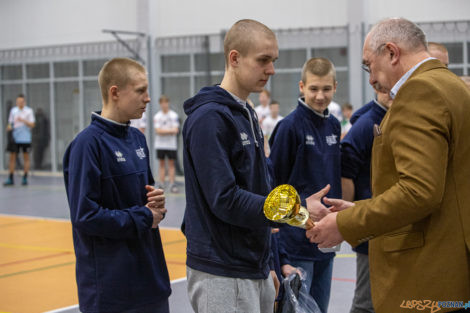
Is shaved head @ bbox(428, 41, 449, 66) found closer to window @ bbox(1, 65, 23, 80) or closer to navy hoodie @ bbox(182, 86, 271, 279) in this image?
navy hoodie @ bbox(182, 86, 271, 279)

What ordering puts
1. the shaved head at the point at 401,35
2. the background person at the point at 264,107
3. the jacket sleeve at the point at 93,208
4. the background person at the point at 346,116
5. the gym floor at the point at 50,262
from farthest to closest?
the background person at the point at 264,107 → the background person at the point at 346,116 → the gym floor at the point at 50,262 → the jacket sleeve at the point at 93,208 → the shaved head at the point at 401,35

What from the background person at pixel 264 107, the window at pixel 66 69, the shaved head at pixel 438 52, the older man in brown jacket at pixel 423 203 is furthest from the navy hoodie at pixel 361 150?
the window at pixel 66 69

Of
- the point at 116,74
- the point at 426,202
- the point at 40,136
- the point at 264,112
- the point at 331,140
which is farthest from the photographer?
the point at 40,136

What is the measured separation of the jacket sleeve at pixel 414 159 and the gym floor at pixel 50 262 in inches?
137

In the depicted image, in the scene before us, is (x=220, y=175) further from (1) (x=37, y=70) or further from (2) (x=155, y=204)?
(1) (x=37, y=70)

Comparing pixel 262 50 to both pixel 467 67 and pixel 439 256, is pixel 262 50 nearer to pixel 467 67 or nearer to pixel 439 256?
pixel 439 256

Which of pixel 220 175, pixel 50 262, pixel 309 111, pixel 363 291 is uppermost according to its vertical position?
pixel 309 111

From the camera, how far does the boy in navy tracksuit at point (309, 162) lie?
14.0 feet

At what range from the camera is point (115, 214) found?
3.35m

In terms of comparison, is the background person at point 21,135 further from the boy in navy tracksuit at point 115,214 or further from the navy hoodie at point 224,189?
the navy hoodie at point 224,189

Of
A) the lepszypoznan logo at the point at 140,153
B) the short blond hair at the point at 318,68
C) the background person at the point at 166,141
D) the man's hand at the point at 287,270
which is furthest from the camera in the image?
the background person at the point at 166,141

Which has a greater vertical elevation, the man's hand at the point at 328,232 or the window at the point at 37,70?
the window at the point at 37,70

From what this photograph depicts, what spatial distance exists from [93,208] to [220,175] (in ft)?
3.04

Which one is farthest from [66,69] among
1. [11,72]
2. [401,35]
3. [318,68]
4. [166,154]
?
[401,35]
